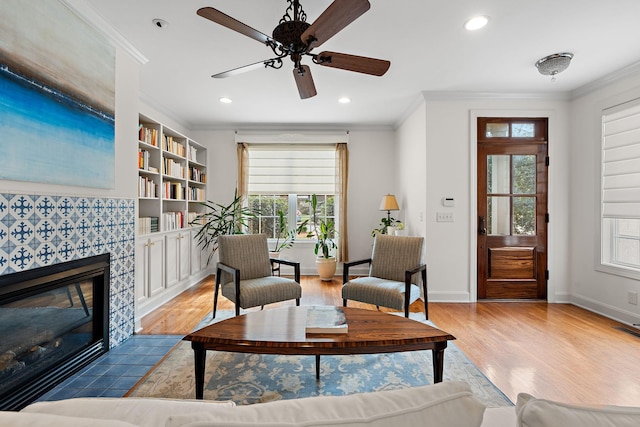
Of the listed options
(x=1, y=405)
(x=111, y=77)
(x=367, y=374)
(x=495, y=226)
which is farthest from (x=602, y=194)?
(x=1, y=405)

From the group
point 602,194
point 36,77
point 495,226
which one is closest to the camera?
point 36,77

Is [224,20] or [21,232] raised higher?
[224,20]

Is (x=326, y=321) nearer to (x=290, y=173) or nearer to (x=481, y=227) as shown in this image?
(x=481, y=227)

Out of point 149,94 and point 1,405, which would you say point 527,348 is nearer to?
point 1,405

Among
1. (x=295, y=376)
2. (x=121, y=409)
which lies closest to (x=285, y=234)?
(x=295, y=376)

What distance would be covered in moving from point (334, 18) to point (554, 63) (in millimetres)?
2493

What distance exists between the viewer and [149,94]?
3936 millimetres

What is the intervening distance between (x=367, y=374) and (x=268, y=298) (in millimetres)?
1173

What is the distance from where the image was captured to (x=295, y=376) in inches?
83.9

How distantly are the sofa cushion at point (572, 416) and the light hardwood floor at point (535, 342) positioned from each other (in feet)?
5.31

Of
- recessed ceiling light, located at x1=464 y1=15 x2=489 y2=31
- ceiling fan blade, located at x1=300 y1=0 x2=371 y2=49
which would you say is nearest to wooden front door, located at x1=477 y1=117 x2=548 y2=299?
recessed ceiling light, located at x1=464 y1=15 x2=489 y2=31

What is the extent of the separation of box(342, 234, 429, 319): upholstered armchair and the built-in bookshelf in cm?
231

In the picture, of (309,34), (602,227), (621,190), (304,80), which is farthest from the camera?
(602,227)

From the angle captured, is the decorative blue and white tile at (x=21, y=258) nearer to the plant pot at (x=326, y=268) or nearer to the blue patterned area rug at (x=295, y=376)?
the blue patterned area rug at (x=295, y=376)
